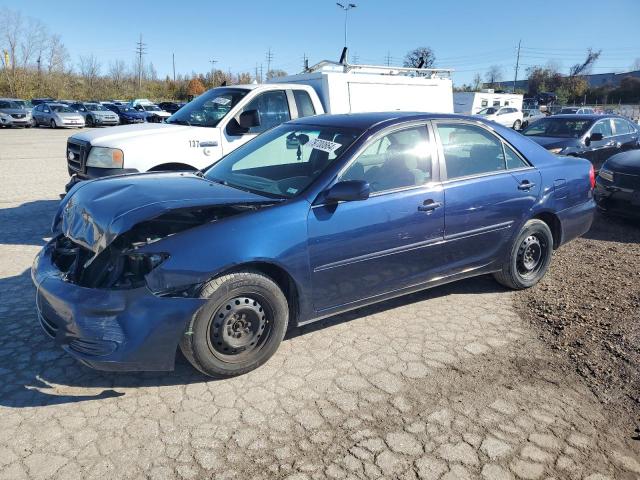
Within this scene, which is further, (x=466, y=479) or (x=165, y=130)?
(x=165, y=130)

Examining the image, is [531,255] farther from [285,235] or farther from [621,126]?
[621,126]

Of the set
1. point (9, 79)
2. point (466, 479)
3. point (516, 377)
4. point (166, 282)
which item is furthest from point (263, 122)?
point (9, 79)

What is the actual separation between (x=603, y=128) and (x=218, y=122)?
8168mm

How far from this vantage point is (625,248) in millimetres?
6430

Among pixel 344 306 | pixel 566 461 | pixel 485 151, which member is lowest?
pixel 566 461

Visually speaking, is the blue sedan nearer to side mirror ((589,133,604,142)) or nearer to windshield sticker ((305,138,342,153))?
windshield sticker ((305,138,342,153))

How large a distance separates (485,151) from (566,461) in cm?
274

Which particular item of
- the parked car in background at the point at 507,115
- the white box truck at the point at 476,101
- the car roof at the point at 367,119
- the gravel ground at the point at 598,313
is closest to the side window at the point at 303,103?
the car roof at the point at 367,119

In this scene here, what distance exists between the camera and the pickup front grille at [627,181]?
7125mm

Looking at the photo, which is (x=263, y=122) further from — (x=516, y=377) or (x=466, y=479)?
(x=466, y=479)

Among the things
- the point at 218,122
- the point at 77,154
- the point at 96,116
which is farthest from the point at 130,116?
the point at 218,122

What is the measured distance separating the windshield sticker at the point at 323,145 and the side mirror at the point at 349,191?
0.50 meters

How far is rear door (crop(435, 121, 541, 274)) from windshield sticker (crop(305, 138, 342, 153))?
944mm

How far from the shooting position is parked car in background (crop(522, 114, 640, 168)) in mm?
9727
